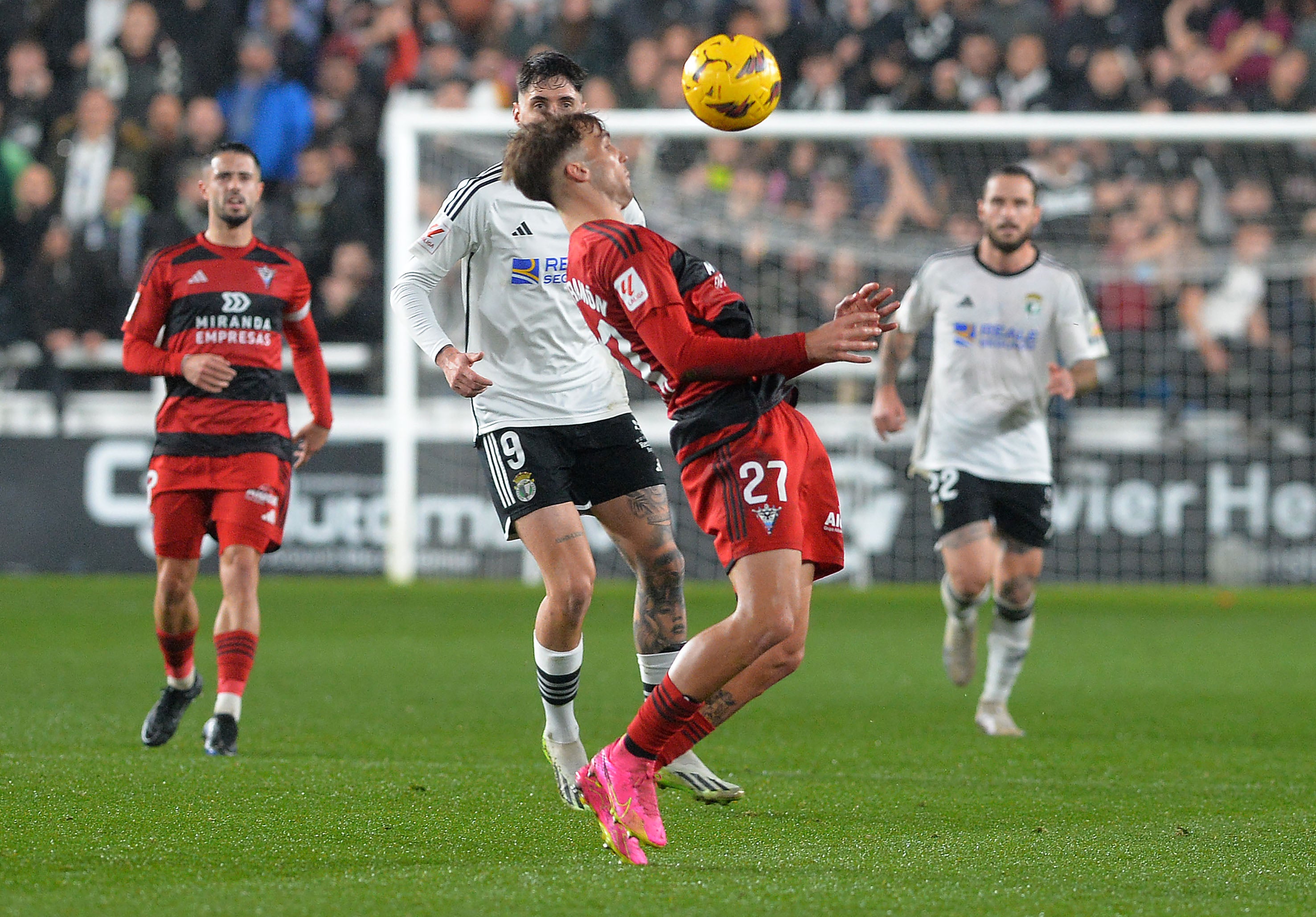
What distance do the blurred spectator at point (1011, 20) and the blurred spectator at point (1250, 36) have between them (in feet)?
5.46

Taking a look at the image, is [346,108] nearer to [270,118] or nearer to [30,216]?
[270,118]

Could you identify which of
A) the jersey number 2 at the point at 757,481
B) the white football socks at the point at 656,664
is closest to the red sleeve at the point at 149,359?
the white football socks at the point at 656,664

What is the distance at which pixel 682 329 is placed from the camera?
4.30 meters

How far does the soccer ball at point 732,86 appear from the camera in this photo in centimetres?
550

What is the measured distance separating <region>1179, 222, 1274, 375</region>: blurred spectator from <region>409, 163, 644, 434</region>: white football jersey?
9.32m

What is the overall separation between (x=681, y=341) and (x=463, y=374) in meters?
0.99

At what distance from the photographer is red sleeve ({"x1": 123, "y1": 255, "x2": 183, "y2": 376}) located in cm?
651

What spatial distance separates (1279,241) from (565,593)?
1030 cm

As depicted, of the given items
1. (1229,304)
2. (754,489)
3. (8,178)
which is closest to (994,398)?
(754,489)

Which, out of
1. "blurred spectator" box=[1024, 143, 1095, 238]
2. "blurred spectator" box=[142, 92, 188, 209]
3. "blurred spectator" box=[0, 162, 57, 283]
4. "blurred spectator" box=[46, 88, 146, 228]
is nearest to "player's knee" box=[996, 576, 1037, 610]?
"blurred spectator" box=[1024, 143, 1095, 238]

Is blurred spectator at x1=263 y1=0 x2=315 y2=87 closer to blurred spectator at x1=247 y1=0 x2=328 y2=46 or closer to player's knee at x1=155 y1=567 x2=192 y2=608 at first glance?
blurred spectator at x1=247 y1=0 x2=328 y2=46

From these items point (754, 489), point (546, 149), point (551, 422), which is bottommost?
point (754, 489)

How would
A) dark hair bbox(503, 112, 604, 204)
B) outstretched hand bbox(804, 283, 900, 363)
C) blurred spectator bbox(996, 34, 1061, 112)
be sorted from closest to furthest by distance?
1. outstretched hand bbox(804, 283, 900, 363)
2. dark hair bbox(503, 112, 604, 204)
3. blurred spectator bbox(996, 34, 1061, 112)

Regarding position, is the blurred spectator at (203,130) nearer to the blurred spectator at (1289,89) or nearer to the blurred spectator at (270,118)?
the blurred spectator at (270,118)
